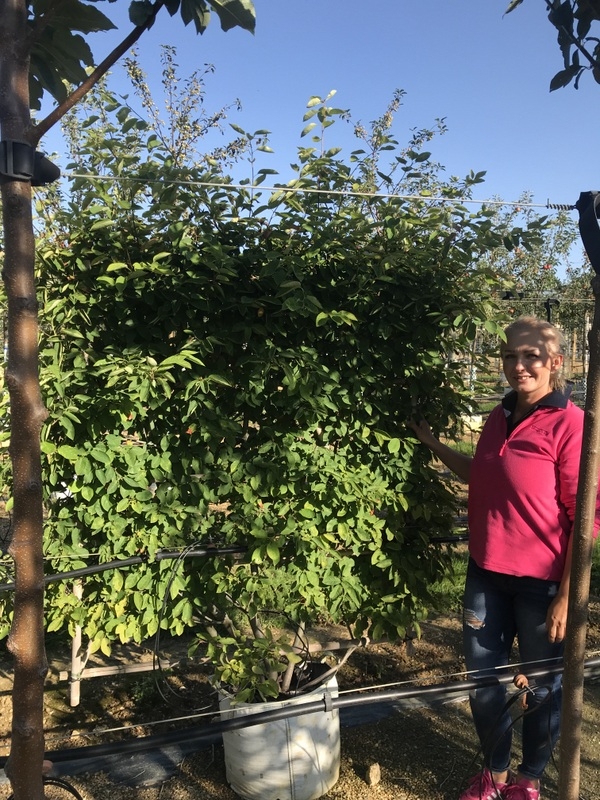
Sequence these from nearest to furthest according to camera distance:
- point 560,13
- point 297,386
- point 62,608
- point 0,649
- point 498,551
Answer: point 560,13 < point 498,551 < point 297,386 < point 62,608 < point 0,649

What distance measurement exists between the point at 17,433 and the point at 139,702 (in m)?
2.74

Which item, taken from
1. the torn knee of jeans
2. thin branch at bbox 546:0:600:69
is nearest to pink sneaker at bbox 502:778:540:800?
the torn knee of jeans

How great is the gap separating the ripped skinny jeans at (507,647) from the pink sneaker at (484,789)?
0.05 m

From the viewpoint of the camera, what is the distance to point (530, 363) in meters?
2.32

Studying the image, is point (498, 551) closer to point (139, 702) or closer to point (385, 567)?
point (385, 567)

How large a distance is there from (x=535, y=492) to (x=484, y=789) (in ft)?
3.98

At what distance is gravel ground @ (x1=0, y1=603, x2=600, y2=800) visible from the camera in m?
2.68

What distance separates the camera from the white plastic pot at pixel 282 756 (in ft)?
8.42

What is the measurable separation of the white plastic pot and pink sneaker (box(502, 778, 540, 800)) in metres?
0.71

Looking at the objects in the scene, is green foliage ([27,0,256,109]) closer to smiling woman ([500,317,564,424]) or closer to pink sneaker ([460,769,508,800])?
smiling woman ([500,317,564,424])

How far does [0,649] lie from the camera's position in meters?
4.01

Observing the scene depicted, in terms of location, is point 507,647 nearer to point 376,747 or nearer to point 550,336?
point 376,747

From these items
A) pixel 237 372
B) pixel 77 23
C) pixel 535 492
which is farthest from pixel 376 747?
pixel 77 23

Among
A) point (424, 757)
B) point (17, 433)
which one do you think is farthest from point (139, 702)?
point (17, 433)
